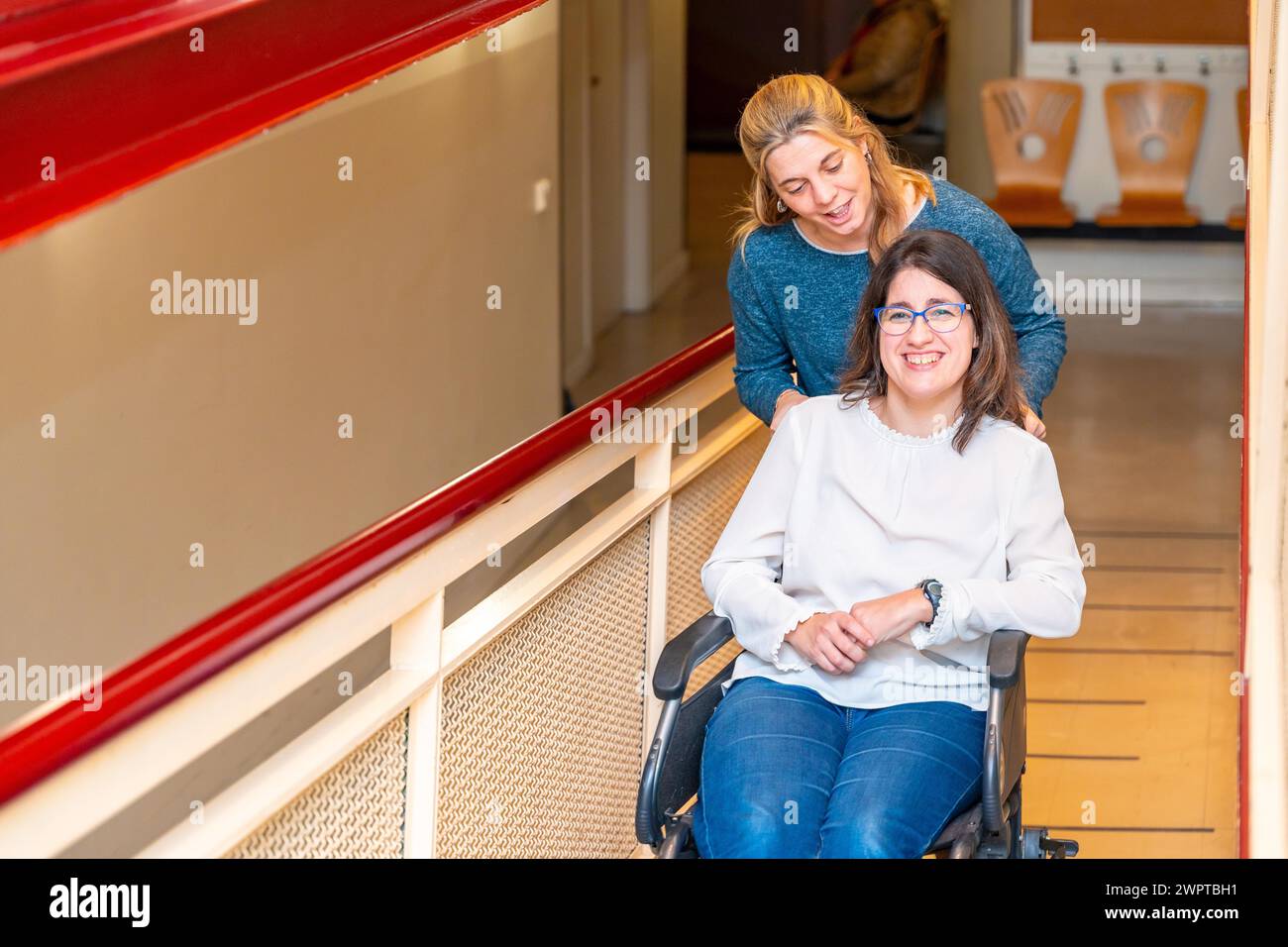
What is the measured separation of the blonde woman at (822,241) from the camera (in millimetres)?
2379

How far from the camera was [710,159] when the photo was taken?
14703 millimetres

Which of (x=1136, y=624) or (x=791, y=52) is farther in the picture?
(x=791, y=52)

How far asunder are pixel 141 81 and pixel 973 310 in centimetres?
117

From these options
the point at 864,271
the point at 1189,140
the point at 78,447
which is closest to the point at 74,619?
the point at 78,447

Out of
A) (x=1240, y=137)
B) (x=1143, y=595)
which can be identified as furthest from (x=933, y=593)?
(x=1240, y=137)

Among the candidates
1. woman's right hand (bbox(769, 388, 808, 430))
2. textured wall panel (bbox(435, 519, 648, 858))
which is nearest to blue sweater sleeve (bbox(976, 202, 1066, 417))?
woman's right hand (bbox(769, 388, 808, 430))

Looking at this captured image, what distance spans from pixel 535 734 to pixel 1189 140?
26.8 feet

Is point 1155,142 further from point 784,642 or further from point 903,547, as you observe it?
point 784,642

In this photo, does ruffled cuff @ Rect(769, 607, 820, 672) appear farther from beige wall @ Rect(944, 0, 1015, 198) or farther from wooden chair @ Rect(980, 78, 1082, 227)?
beige wall @ Rect(944, 0, 1015, 198)

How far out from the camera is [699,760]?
2.29 m

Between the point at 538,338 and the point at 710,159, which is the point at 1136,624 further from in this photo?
the point at 710,159

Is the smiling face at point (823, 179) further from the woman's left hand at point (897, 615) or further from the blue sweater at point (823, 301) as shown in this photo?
the woman's left hand at point (897, 615)

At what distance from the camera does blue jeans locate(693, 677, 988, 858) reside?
2029mm

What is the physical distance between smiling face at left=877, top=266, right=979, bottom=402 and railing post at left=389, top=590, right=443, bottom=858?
75cm
